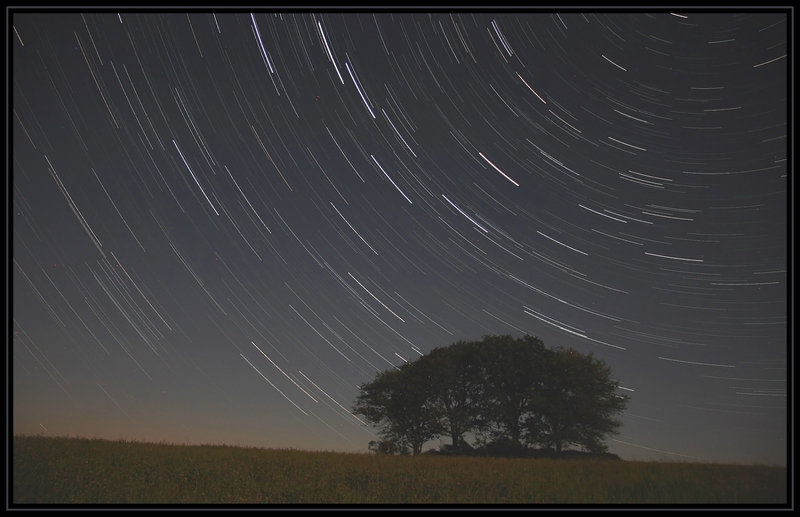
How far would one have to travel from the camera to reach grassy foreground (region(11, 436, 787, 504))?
595 inches

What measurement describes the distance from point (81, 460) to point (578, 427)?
26.9m

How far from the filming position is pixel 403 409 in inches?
1364

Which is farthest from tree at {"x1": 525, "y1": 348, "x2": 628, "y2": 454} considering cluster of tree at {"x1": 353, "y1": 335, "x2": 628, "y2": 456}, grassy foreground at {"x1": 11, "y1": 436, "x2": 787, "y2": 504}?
grassy foreground at {"x1": 11, "y1": 436, "x2": 787, "y2": 504}

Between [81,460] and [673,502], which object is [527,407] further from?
[81,460]

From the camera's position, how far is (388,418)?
35062 millimetres

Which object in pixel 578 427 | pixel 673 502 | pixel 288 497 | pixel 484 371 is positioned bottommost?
pixel 288 497

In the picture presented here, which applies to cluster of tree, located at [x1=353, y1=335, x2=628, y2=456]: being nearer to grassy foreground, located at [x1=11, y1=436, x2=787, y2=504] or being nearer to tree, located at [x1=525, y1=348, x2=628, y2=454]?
tree, located at [x1=525, y1=348, x2=628, y2=454]

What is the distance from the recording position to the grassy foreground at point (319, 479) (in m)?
15.1

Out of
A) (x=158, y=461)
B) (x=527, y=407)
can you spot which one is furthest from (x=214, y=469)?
(x=527, y=407)

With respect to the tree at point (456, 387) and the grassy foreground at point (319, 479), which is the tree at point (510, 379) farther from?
the grassy foreground at point (319, 479)

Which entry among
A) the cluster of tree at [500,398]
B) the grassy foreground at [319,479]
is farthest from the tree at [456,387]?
the grassy foreground at [319,479]

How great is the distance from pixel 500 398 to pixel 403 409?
648 cm

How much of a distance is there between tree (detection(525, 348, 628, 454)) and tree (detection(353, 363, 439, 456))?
21.7 feet

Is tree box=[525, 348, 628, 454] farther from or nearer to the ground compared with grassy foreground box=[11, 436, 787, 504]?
farther from the ground
